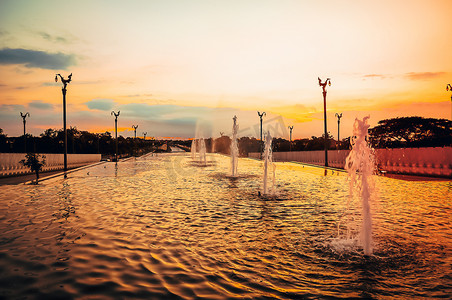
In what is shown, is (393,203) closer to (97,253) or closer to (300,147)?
(97,253)

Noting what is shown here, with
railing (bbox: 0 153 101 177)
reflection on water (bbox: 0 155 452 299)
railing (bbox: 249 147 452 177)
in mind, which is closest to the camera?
reflection on water (bbox: 0 155 452 299)

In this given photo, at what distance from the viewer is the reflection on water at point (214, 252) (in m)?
4.55

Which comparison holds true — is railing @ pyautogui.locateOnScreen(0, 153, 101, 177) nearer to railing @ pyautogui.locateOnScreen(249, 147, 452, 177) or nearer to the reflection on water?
the reflection on water

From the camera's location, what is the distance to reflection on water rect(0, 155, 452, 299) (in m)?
4.55

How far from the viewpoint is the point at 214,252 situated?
614 cm

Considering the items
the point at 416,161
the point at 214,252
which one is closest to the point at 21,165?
the point at 214,252

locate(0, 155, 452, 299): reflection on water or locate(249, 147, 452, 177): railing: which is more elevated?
locate(249, 147, 452, 177): railing

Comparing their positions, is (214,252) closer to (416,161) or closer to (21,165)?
(416,161)

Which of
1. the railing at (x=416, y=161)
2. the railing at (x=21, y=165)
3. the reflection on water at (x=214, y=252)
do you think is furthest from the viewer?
the railing at (x=21, y=165)

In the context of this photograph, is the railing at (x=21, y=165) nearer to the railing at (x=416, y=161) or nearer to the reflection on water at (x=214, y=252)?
the reflection on water at (x=214, y=252)

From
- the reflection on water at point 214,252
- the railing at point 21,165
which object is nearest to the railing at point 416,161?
the reflection on water at point 214,252

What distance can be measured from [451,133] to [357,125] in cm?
7671

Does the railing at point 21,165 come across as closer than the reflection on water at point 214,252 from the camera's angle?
No

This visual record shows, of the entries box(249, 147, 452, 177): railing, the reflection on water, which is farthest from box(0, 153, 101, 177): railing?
box(249, 147, 452, 177): railing
